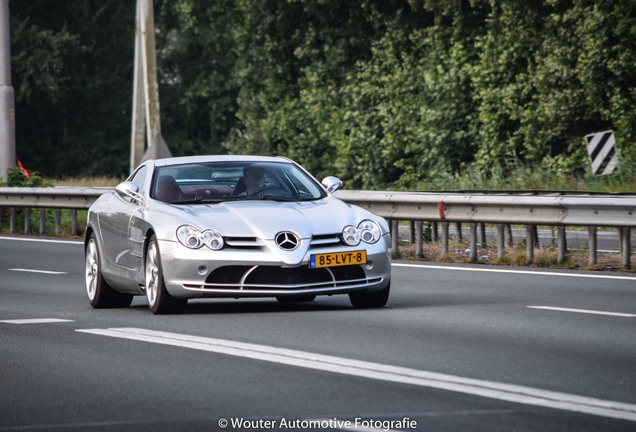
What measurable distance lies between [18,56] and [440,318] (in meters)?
49.1

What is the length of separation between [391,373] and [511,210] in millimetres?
8950

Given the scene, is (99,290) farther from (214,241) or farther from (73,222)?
(73,222)

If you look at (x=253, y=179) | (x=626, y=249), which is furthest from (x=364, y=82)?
(x=253, y=179)

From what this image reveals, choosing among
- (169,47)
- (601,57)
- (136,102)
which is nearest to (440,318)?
(601,57)

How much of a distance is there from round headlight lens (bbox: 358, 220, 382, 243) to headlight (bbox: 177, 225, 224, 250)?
3.74ft

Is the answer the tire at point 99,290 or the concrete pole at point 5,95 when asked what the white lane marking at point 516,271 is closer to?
the tire at point 99,290

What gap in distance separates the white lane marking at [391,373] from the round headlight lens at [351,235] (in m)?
1.84

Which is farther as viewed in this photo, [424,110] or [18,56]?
[18,56]

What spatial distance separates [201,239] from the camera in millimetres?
10344

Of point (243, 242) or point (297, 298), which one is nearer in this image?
point (243, 242)

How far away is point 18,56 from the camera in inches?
2233

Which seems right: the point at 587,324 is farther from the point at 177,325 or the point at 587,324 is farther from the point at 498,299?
the point at 177,325

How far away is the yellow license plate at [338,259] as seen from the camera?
10328 mm

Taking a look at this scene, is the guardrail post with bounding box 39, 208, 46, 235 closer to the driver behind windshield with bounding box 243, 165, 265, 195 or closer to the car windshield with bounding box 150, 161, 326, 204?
the car windshield with bounding box 150, 161, 326, 204
